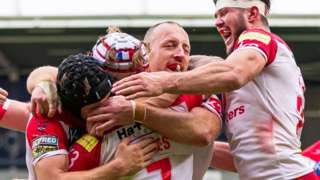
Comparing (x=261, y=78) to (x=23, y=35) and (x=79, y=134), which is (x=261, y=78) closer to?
(x=79, y=134)

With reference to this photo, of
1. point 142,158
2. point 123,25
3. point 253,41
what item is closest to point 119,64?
point 142,158

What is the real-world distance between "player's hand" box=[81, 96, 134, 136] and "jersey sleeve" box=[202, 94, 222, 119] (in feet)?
1.42

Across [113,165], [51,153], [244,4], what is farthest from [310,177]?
[51,153]

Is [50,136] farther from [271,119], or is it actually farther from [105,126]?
[271,119]

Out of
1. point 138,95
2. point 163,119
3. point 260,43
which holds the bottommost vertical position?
point 163,119

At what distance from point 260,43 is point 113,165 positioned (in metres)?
0.94

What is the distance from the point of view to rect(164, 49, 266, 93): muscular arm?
11.5 ft

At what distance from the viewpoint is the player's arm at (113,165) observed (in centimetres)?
341

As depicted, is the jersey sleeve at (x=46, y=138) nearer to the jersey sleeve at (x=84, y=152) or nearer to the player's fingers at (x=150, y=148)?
the jersey sleeve at (x=84, y=152)

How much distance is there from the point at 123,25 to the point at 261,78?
12.1 meters

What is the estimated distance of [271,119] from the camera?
391cm

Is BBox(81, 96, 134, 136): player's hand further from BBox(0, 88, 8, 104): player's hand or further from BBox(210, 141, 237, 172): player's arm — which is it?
BBox(210, 141, 237, 172): player's arm

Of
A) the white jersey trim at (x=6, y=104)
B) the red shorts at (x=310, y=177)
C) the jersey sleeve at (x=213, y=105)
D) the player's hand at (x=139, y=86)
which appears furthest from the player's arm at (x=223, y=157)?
the white jersey trim at (x=6, y=104)

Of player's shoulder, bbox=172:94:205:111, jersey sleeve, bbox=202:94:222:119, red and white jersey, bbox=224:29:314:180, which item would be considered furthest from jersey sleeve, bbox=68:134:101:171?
red and white jersey, bbox=224:29:314:180
